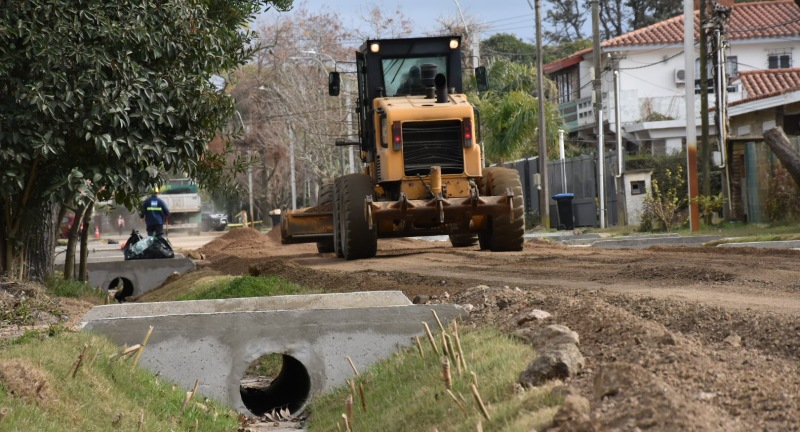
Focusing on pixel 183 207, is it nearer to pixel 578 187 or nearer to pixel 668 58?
pixel 668 58

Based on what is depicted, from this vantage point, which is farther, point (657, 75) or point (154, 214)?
point (657, 75)

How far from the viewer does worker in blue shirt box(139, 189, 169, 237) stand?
26.0 m

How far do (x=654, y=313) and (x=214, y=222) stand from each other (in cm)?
6340

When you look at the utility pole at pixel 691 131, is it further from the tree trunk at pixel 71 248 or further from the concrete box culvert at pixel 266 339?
the concrete box culvert at pixel 266 339

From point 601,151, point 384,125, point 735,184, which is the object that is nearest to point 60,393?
point 384,125

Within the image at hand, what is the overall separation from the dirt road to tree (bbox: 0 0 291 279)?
284cm

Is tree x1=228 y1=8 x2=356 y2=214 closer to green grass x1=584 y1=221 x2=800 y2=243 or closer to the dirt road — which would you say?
green grass x1=584 y1=221 x2=800 y2=243

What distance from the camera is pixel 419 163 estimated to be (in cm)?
1962

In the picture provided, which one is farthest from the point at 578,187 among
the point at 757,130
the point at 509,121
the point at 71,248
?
the point at 71,248

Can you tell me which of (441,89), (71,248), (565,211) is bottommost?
(565,211)

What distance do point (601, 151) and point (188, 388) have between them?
1046 inches

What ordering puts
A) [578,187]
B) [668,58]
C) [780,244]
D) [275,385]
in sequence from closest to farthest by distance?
[275,385]
[780,244]
[578,187]
[668,58]

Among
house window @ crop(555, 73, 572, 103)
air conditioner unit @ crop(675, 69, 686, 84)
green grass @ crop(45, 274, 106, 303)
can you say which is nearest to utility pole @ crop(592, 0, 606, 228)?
air conditioner unit @ crop(675, 69, 686, 84)

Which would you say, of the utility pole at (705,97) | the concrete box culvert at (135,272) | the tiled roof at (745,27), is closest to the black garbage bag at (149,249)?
the concrete box culvert at (135,272)
